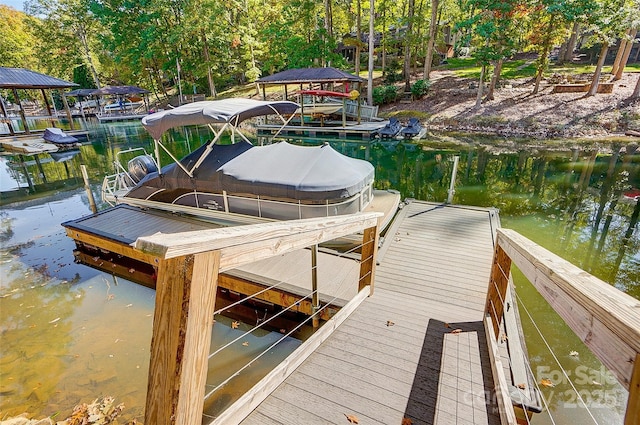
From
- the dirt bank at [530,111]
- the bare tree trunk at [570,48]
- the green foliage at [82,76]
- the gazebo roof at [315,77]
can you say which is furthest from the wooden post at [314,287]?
the green foliage at [82,76]

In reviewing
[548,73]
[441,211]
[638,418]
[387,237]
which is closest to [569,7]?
[548,73]

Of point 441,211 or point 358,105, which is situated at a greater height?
point 358,105

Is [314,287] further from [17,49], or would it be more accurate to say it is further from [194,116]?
[17,49]

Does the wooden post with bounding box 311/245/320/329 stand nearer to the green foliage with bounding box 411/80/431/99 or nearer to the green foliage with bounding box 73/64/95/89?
the green foliage with bounding box 411/80/431/99

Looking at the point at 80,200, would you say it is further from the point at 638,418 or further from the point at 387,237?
the point at 638,418

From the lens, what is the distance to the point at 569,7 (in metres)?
16.6

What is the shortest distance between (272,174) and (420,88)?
2102 cm

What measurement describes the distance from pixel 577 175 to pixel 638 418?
1420 centimetres

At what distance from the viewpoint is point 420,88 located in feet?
76.5

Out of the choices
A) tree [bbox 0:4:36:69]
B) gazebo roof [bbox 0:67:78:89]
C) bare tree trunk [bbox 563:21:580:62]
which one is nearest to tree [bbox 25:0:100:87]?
tree [bbox 0:4:36:69]

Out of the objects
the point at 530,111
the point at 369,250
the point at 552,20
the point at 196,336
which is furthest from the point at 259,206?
the point at 552,20

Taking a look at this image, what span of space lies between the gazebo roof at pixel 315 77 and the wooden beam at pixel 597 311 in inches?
767

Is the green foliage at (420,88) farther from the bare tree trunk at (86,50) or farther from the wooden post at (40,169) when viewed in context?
the bare tree trunk at (86,50)

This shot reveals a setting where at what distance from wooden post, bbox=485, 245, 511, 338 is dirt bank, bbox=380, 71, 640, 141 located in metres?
18.7
